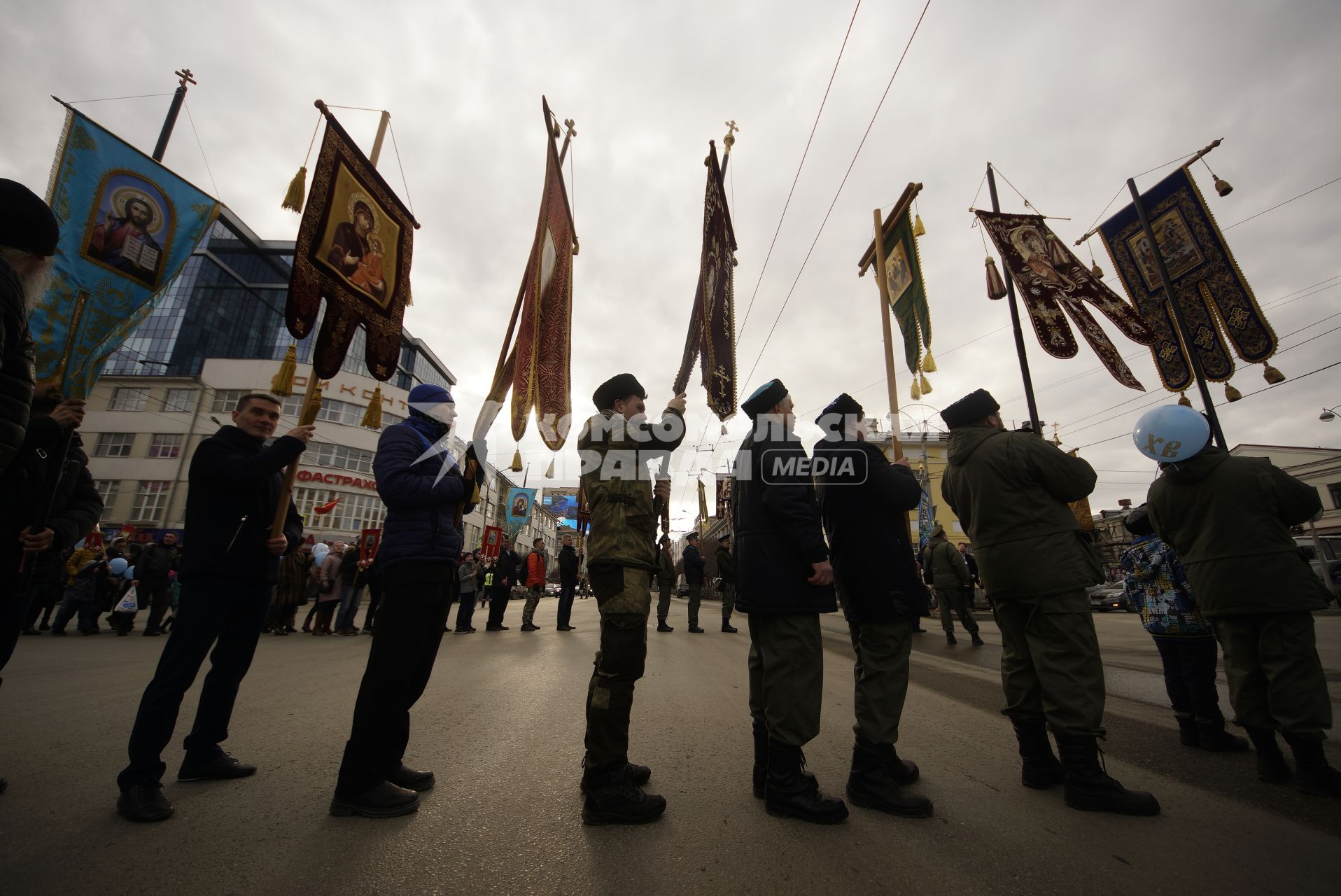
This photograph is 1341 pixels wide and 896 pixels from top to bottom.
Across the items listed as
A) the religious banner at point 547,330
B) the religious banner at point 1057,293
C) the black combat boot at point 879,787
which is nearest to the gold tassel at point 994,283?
the religious banner at point 1057,293

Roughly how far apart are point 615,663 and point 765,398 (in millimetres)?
1556

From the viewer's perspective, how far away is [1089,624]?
2594 millimetres

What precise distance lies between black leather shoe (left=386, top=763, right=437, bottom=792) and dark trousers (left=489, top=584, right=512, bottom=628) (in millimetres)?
8718

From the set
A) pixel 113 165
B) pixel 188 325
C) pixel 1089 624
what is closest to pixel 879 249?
pixel 1089 624

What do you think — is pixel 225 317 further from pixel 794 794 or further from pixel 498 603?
pixel 794 794

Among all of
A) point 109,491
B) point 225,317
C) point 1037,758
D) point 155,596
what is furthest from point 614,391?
point 225,317

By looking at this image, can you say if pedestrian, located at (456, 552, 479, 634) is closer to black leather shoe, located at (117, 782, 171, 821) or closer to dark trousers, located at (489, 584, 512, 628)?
dark trousers, located at (489, 584, 512, 628)

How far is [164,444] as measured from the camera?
117ft

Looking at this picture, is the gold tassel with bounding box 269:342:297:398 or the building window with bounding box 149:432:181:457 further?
the building window with bounding box 149:432:181:457

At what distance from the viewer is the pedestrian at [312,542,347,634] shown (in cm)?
1012

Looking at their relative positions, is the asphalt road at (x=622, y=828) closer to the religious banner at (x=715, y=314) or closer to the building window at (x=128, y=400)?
the religious banner at (x=715, y=314)

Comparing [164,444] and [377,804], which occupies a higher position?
[164,444]

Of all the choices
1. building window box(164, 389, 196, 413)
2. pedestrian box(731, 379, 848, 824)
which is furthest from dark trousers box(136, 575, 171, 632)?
building window box(164, 389, 196, 413)

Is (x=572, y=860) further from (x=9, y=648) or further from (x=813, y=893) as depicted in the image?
(x=9, y=648)
